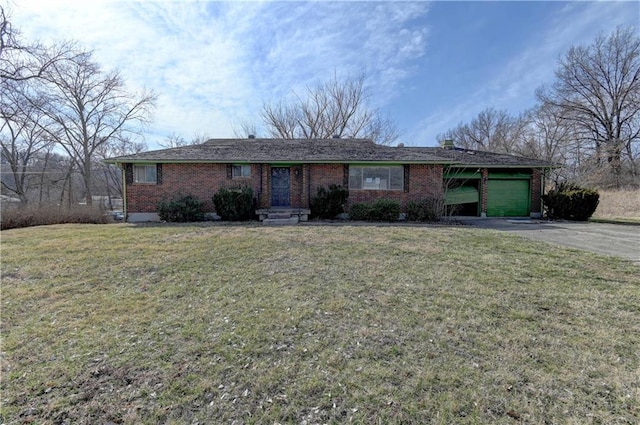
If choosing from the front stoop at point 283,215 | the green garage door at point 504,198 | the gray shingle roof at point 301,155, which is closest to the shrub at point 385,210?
the gray shingle roof at point 301,155

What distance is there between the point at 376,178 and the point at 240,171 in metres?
6.17

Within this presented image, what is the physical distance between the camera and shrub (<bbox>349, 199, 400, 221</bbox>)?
40.6 feet

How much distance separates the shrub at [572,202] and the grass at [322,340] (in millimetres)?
9034

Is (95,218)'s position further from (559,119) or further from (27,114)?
(559,119)

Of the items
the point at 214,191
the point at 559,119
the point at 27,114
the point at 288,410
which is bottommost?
the point at 288,410

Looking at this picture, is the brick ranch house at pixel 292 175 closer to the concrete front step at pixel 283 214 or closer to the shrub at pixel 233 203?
the concrete front step at pixel 283 214

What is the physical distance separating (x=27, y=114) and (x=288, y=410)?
2764 centimetres

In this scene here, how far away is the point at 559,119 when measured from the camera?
30047 millimetres

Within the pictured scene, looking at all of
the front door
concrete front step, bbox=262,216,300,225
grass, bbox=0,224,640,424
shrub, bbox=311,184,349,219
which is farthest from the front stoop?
grass, bbox=0,224,640,424

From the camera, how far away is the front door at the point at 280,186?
13922mm

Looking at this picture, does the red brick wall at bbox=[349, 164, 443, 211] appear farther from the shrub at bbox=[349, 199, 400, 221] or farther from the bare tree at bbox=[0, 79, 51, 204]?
the bare tree at bbox=[0, 79, 51, 204]

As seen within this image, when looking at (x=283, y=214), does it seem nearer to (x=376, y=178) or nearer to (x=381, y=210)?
(x=381, y=210)

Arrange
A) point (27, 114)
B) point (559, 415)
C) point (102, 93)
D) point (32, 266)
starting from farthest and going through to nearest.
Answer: point (102, 93) → point (27, 114) → point (32, 266) → point (559, 415)

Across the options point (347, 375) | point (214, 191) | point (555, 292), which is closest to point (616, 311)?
point (555, 292)
